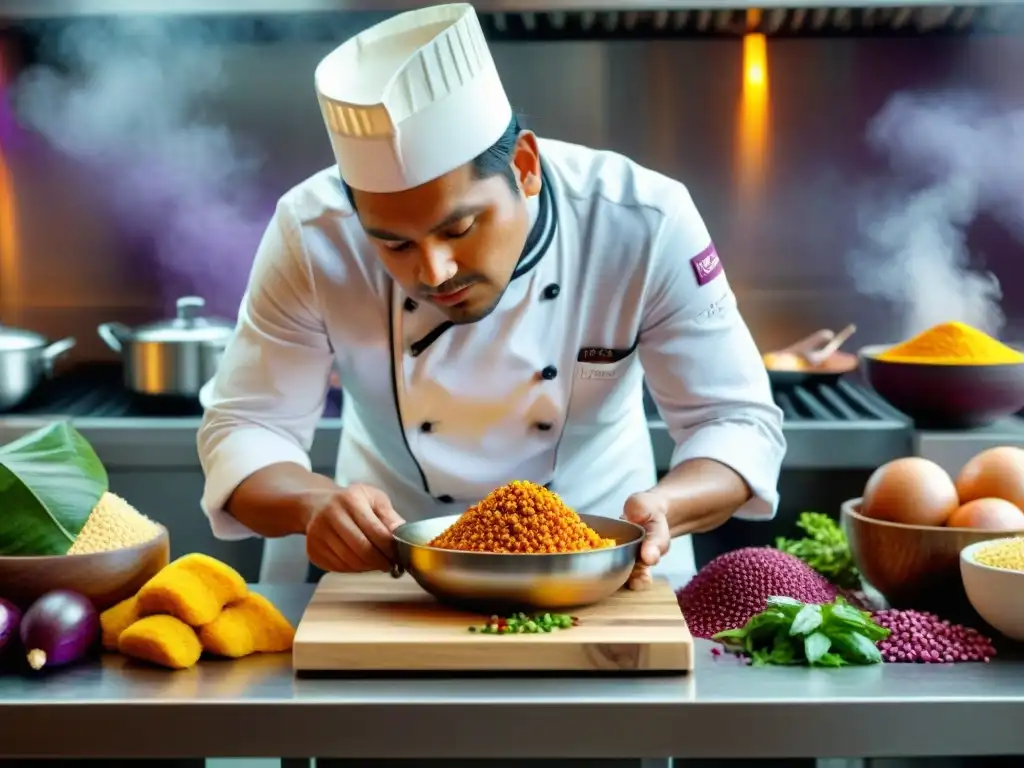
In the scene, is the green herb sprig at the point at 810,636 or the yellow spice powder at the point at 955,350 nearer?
the green herb sprig at the point at 810,636

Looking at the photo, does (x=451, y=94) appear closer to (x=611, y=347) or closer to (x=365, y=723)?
(x=611, y=347)

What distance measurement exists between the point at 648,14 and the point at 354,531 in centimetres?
169

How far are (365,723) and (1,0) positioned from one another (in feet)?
6.82

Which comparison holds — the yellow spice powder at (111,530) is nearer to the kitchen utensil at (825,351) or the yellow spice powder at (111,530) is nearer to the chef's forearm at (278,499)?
the chef's forearm at (278,499)

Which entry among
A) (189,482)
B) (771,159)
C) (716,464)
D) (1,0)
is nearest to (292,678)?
(716,464)

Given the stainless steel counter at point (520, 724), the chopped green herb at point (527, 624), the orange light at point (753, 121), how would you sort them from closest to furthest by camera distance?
the stainless steel counter at point (520, 724)
the chopped green herb at point (527, 624)
the orange light at point (753, 121)

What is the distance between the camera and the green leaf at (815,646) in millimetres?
1391

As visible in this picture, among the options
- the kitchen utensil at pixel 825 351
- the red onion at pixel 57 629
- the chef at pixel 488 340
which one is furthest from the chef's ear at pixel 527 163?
the kitchen utensil at pixel 825 351

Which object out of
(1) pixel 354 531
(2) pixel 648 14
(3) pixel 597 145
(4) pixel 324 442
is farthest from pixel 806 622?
(3) pixel 597 145

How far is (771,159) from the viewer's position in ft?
10.9

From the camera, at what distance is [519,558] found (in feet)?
4.58

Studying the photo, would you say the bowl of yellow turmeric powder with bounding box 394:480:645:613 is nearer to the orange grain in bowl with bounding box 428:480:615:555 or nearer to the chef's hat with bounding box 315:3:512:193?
the orange grain in bowl with bounding box 428:480:615:555

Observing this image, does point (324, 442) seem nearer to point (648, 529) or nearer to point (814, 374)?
point (814, 374)

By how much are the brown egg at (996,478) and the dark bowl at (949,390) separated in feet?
3.25
